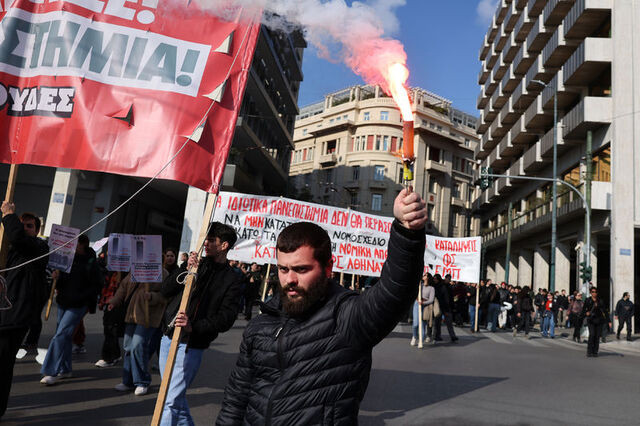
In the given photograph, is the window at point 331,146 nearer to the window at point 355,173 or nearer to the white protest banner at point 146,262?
the window at point 355,173

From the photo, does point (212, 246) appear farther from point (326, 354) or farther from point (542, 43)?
point (542, 43)

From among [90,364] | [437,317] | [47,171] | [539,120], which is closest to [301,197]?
[539,120]

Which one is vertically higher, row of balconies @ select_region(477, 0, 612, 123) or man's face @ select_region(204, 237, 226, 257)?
row of balconies @ select_region(477, 0, 612, 123)

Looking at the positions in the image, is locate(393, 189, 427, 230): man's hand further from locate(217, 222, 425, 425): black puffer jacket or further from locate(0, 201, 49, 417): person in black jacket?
locate(0, 201, 49, 417): person in black jacket

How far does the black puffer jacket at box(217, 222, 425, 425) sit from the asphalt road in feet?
9.89

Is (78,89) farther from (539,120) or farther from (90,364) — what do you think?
(539,120)

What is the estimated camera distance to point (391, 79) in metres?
2.62

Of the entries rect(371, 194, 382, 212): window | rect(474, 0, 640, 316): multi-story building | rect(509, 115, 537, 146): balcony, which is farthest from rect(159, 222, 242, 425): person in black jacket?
rect(371, 194, 382, 212): window

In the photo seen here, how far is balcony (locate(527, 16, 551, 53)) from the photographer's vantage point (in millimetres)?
29941

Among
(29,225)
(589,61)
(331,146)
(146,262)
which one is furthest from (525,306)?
(331,146)

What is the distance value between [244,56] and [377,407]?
417 centimetres

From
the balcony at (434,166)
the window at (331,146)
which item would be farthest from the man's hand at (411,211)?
the window at (331,146)

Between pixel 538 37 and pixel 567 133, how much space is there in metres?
8.93

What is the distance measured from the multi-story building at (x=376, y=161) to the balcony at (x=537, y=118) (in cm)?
1740
